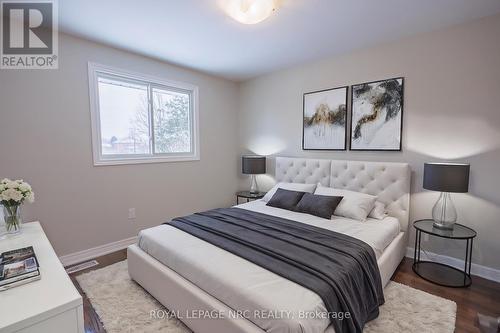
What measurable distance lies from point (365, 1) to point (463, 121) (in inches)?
63.3

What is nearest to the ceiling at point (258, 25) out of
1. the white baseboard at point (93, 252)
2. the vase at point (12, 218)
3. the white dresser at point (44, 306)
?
the vase at point (12, 218)

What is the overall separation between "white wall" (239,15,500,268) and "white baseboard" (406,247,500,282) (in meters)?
0.06

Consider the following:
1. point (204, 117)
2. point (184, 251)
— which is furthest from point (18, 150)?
point (204, 117)

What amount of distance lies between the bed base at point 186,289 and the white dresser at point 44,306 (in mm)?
670

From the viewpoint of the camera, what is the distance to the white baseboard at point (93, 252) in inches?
105

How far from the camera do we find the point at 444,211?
2500mm

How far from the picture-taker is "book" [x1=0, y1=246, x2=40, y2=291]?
1.15 m

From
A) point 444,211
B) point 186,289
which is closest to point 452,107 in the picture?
point 444,211

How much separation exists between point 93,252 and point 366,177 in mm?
3524

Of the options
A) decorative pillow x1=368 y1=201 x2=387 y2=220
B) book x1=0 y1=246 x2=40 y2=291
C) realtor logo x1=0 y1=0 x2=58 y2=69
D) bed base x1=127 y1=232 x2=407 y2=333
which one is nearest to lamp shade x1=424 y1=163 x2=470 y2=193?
decorative pillow x1=368 y1=201 x2=387 y2=220

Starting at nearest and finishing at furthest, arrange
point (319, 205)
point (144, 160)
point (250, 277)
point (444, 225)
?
1. point (250, 277)
2. point (444, 225)
3. point (319, 205)
4. point (144, 160)

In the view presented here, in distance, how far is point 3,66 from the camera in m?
2.27

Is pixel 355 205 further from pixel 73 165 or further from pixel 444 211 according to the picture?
pixel 73 165

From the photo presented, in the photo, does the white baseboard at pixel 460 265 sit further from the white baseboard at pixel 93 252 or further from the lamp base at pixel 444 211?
the white baseboard at pixel 93 252
